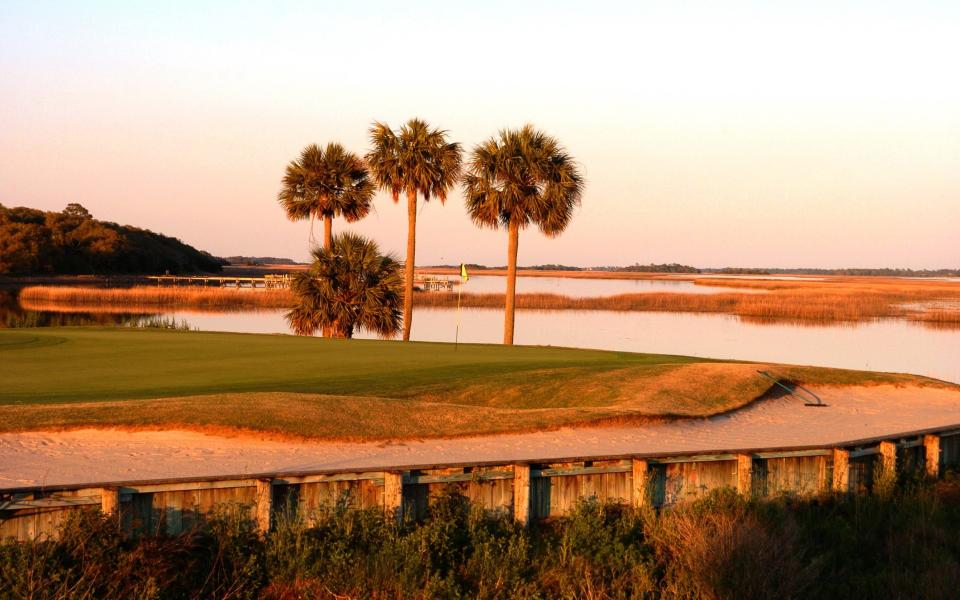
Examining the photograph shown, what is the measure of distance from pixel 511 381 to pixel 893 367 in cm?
2373

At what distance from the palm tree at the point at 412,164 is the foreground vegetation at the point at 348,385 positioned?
1419cm

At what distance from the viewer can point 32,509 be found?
983 cm

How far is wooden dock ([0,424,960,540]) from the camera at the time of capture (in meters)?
10.0

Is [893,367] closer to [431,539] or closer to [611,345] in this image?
[611,345]

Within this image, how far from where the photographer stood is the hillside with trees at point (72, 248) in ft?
327

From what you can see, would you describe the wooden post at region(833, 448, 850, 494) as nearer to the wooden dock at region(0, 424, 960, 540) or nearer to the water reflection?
the wooden dock at region(0, 424, 960, 540)

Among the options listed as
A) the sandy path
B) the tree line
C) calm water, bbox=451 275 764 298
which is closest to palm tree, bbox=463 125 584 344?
the tree line

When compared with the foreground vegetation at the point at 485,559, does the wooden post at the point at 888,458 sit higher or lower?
higher

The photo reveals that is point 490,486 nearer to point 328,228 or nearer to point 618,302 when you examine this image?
point 328,228

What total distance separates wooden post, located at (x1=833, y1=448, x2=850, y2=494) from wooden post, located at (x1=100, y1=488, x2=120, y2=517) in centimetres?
979

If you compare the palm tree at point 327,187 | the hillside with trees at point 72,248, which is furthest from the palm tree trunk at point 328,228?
the hillside with trees at point 72,248

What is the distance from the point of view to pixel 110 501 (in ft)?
32.7

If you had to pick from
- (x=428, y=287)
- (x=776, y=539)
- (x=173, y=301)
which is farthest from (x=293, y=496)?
(x=428, y=287)

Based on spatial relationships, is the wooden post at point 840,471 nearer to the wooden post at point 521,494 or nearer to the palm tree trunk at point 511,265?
the wooden post at point 521,494
